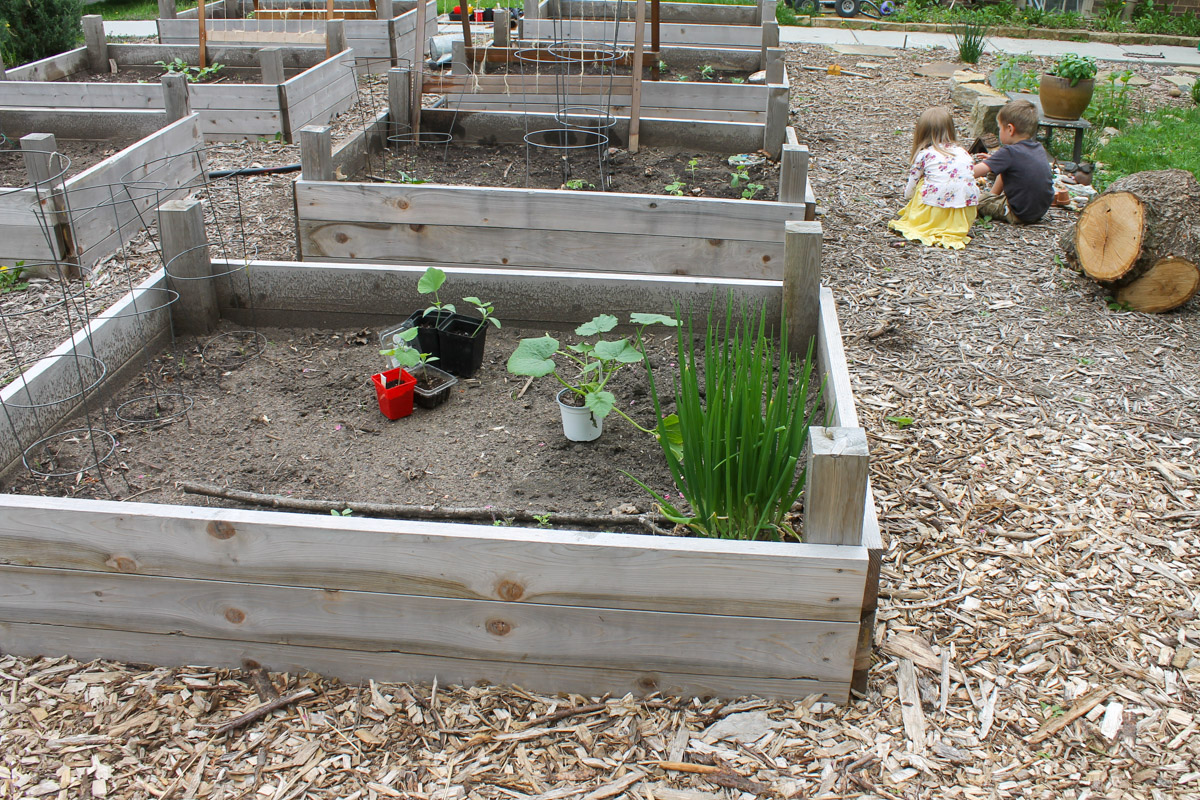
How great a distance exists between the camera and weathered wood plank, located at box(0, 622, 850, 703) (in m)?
1.89

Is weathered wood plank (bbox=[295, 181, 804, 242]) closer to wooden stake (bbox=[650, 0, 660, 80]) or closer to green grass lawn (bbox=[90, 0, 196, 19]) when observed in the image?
wooden stake (bbox=[650, 0, 660, 80])

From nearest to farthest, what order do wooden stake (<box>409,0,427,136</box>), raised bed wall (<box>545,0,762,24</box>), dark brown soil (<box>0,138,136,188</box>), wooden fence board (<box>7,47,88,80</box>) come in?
wooden stake (<box>409,0,427,136</box>), dark brown soil (<box>0,138,136,188</box>), wooden fence board (<box>7,47,88,80</box>), raised bed wall (<box>545,0,762,24</box>)

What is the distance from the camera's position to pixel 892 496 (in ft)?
8.68

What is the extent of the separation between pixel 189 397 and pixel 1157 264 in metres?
3.79

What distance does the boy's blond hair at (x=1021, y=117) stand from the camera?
4.81 metres

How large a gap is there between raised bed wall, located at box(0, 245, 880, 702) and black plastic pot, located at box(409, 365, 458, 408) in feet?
2.96

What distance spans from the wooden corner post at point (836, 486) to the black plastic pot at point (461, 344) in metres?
1.34

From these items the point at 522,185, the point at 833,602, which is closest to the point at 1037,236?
the point at 522,185

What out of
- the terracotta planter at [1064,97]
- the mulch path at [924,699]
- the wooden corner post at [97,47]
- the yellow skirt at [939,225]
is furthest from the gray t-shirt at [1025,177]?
the wooden corner post at [97,47]

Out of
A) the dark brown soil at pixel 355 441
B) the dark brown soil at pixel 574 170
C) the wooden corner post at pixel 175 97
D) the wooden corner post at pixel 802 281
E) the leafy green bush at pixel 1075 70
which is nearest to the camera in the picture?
the dark brown soil at pixel 355 441

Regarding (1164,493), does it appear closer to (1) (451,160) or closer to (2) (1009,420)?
(2) (1009,420)

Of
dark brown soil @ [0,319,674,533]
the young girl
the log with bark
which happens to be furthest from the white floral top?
dark brown soil @ [0,319,674,533]

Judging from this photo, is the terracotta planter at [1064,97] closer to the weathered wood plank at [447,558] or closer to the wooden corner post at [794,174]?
the wooden corner post at [794,174]

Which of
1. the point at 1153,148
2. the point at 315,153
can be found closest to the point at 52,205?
the point at 315,153
